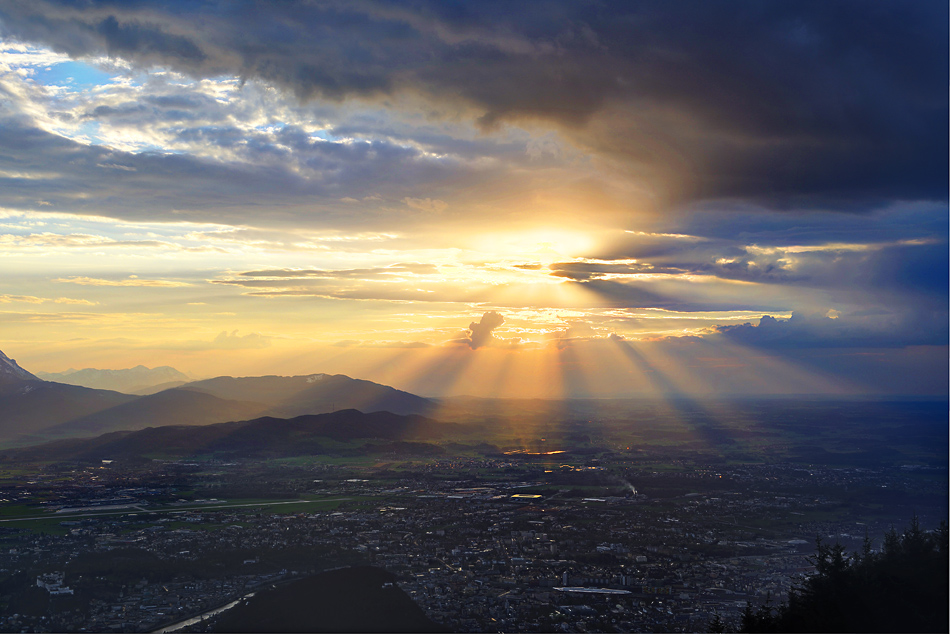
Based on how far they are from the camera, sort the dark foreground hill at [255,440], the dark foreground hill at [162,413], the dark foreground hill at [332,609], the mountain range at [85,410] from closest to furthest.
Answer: the dark foreground hill at [332,609] → the dark foreground hill at [255,440] → the mountain range at [85,410] → the dark foreground hill at [162,413]

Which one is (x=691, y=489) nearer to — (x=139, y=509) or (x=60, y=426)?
(x=139, y=509)

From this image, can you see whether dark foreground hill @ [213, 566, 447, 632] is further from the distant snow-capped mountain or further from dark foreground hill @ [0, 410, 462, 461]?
the distant snow-capped mountain

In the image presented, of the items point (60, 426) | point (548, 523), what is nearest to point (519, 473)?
point (548, 523)

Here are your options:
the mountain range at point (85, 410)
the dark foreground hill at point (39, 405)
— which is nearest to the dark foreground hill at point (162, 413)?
the mountain range at point (85, 410)

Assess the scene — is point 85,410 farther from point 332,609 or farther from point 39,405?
point 332,609

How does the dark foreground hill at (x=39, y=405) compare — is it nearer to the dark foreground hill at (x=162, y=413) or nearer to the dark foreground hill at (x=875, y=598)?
the dark foreground hill at (x=162, y=413)

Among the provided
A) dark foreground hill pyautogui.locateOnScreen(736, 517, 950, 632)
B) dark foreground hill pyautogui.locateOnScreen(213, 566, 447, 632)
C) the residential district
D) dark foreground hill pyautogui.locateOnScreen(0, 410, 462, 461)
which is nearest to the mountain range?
dark foreground hill pyautogui.locateOnScreen(0, 410, 462, 461)
